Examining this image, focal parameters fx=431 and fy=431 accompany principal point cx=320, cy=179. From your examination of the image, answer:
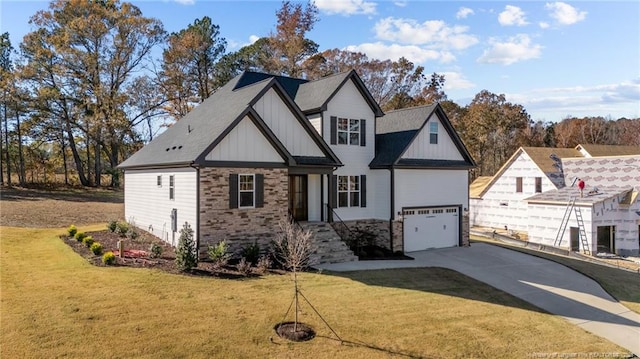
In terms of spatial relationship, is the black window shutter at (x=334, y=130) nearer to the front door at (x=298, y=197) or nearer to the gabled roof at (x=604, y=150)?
the front door at (x=298, y=197)

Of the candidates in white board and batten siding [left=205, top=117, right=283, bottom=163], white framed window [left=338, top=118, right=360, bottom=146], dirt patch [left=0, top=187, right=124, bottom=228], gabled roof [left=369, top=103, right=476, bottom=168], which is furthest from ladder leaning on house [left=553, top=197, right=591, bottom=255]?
dirt patch [left=0, top=187, right=124, bottom=228]

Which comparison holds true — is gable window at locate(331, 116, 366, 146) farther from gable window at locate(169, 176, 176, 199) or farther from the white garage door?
gable window at locate(169, 176, 176, 199)

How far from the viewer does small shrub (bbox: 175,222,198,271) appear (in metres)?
13.7

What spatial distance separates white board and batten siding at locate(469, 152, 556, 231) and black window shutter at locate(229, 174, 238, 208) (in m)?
24.6

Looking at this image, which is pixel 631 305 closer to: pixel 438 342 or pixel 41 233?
pixel 438 342

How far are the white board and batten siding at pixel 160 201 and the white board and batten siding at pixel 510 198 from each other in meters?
25.9

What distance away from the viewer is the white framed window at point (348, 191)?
20562mm

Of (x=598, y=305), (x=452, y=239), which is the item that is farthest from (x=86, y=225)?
(x=598, y=305)

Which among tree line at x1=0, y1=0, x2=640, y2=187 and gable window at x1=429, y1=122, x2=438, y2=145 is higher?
tree line at x1=0, y1=0, x2=640, y2=187

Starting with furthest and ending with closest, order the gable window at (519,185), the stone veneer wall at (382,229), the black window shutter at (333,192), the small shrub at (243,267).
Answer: the gable window at (519,185), the stone veneer wall at (382,229), the black window shutter at (333,192), the small shrub at (243,267)

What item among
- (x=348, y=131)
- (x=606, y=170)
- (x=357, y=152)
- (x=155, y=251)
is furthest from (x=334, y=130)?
(x=606, y=170)

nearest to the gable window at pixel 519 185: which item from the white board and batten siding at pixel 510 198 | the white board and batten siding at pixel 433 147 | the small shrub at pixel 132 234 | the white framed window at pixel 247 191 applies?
the white board and batten siding at pixel 510 198

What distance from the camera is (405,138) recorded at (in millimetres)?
21422

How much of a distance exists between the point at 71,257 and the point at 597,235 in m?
29.9
